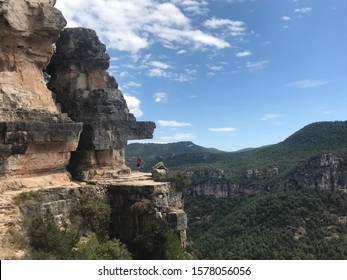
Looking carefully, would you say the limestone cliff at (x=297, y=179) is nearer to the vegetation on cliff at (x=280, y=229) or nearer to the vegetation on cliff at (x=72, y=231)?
the vegetation on cliff at (x=280, y=229)

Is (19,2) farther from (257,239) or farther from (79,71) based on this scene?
(257,239)

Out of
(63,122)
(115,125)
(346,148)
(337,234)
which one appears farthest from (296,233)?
(63,122)

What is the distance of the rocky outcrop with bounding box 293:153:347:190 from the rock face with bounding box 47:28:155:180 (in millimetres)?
76183

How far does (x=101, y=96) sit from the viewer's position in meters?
25.5

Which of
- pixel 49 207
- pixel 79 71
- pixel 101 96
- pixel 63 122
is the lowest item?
pixel 49 207

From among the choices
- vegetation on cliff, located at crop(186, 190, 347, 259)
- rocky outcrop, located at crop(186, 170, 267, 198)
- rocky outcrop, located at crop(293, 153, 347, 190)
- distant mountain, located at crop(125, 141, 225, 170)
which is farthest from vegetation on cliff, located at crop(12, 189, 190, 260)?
distant mountain, located at crop(125, 141, 225, 170)

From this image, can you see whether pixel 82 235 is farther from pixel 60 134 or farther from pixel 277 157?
pixel 277 157

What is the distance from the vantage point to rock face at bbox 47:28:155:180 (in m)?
25.0

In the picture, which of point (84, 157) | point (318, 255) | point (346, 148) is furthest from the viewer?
point (346, 148)

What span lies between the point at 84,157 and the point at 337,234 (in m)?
59.0

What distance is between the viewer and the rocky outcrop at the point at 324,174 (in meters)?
93.9

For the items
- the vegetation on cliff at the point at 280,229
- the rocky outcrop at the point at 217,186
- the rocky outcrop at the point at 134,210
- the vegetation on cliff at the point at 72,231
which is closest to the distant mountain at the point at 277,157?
the rocky outcrop at the point at 217,186

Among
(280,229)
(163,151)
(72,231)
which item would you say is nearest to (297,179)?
(280,229)

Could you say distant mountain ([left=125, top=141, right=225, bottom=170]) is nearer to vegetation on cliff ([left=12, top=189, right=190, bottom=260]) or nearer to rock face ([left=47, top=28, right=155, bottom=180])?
rock face ([left=47, top=28, right=155, bottom=180])
